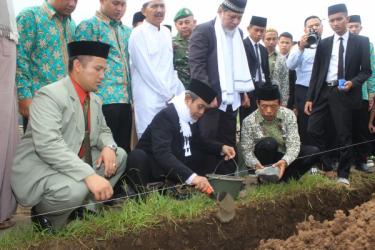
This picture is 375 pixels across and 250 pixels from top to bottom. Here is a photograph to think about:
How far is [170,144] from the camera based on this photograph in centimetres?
404

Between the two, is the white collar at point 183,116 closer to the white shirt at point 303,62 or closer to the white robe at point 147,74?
the white robe at point 147,74

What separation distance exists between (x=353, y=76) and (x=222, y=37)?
5.56 feet

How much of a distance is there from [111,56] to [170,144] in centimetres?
113

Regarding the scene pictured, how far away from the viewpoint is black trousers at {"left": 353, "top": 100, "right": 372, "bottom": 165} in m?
5.57

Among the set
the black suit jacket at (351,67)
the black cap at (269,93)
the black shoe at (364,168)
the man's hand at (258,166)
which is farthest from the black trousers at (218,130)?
the black shoe at (364,168)

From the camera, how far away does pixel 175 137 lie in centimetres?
A: 422

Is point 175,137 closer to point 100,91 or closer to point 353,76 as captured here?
point 100,91

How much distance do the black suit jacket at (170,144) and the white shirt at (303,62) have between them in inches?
99.8

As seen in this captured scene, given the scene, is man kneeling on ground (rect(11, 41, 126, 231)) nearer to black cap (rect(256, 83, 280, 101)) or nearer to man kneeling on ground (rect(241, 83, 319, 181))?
man kneeling on ground (rect(241, 83, 319, 181))

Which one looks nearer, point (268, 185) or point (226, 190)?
point (226, 190)

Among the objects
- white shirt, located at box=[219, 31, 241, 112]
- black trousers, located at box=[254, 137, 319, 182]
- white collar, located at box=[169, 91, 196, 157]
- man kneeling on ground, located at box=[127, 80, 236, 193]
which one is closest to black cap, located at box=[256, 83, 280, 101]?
white shirt, located at box=[219, 31, 241, 112]

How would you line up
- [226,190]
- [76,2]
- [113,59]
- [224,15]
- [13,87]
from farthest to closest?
[224,15]
[113,59]
[76,2]
[226,190]
[13,87]

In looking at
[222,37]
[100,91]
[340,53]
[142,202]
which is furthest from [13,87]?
[340,53]

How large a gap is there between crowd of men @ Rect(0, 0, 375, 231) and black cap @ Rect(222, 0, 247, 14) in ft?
0.04
